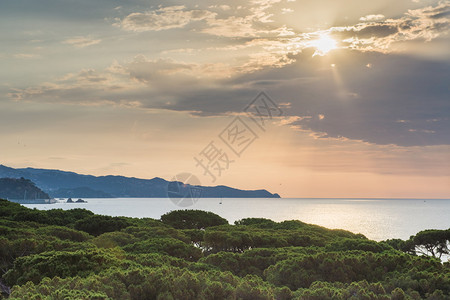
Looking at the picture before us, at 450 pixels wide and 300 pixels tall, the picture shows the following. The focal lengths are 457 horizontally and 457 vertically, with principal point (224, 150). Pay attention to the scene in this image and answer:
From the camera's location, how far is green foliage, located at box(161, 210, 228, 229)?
51938 mm

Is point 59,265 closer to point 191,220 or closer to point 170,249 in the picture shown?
point 170,249

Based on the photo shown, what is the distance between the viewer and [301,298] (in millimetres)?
12133

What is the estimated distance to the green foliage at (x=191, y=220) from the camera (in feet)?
170

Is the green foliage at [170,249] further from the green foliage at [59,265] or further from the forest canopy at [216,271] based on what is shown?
the green foliage at [59,265]

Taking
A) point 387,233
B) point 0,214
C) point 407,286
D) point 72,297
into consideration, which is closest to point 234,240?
point 407,286

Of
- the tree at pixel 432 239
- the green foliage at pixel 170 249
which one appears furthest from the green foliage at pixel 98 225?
the tree at pixel 432 239

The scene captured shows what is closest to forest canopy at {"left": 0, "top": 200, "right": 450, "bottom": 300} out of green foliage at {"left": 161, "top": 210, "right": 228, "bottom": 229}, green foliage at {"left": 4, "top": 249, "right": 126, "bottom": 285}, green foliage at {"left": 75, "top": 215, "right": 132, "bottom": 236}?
green foliage at {"left": 4, "top": 249, "right": 126, "bottom": 285}

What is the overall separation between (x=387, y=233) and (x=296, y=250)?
319 ft

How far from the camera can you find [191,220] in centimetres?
5253

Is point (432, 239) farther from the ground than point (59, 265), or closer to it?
farther from the ground

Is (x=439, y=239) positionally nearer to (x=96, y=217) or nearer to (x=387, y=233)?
(x=96, y=217)

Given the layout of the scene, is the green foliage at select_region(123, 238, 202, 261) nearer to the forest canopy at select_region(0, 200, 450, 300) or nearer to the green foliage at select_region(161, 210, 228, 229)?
the forest canopy at select_region(0, 200, 450, 300)

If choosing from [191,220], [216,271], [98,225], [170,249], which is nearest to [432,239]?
[170,249]

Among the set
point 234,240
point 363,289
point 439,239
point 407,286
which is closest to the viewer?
point 363,289
